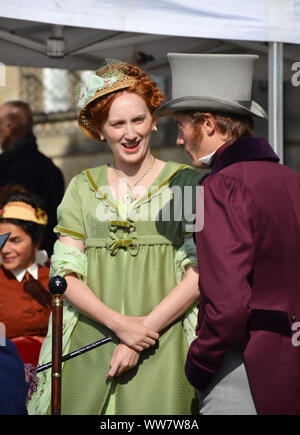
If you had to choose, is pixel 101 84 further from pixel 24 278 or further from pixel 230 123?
pixel 24 278

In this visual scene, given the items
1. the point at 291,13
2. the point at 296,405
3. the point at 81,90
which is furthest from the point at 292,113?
the point at 296,405

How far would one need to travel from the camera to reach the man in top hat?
2557 millimetres

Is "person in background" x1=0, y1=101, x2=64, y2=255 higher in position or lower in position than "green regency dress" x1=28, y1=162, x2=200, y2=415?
higher

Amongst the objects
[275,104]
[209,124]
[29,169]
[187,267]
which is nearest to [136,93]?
[209,124]

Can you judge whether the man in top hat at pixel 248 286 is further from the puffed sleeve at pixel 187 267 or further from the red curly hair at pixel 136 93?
the red curly hair at pixel 136 93

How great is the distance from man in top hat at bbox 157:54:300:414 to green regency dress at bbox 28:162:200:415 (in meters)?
0.47

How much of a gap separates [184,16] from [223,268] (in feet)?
5.09

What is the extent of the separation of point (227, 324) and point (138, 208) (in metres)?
0.95

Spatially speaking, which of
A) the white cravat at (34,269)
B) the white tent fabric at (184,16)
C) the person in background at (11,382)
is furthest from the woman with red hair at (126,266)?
the white cravat at (34,269)

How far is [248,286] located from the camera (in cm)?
256

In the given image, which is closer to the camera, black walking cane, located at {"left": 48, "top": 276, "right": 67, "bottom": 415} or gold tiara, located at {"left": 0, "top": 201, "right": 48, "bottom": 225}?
black walking cane, located at {"left": 48, "top": 276, "right": 67, "bottom": 415}

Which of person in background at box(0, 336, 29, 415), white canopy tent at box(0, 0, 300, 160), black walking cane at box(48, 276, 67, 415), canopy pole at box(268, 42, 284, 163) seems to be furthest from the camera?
canopy pole at box(268, 42, 284, 163)

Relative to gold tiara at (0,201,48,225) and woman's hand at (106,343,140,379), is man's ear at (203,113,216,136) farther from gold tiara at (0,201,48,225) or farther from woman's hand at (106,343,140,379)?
gold tiara at (0,201,48,225)

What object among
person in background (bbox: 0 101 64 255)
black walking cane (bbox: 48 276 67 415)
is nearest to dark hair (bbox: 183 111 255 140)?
black walking cane (bbox: 48 276 67 415)
